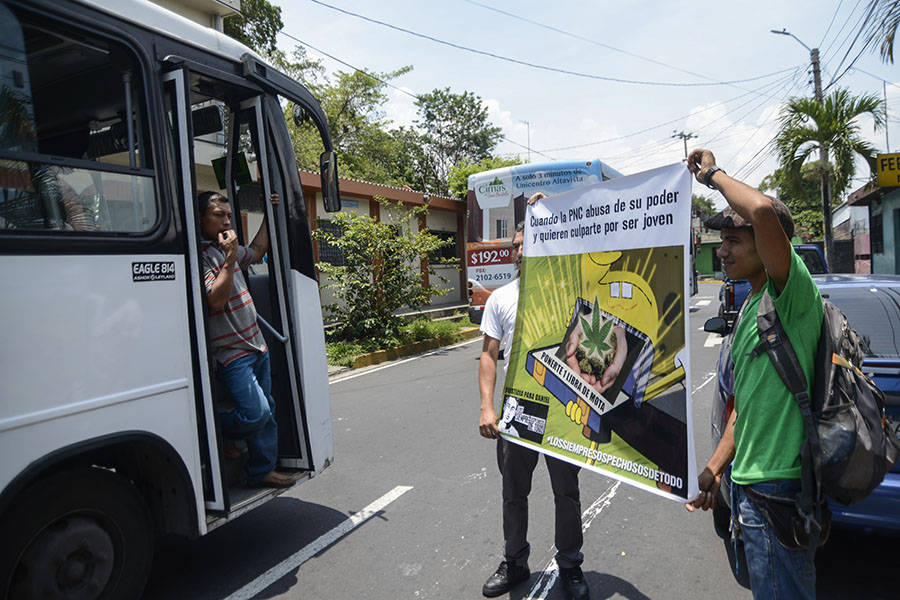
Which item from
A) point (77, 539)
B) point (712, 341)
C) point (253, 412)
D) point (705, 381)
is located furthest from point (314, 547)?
point (712, 341)

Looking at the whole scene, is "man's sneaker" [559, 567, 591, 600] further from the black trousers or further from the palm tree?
the palm tree

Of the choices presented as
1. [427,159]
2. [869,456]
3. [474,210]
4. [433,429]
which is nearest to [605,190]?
[869,456]

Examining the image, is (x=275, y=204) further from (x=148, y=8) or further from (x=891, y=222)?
(x=891, y=222)

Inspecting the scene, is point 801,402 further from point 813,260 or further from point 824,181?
point 824,181

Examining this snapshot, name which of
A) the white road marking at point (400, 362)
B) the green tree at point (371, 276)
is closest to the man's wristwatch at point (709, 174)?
the white road marking at point (400, 362)

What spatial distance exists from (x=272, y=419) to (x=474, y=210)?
8.38m

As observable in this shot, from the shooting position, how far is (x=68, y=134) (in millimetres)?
3332

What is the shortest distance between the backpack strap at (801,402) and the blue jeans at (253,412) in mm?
2644

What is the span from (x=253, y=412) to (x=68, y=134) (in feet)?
6.12

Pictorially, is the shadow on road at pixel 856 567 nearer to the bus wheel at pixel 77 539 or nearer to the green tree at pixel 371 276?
the bus wheel at pixel 77 539

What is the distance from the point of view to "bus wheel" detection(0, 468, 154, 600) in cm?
246

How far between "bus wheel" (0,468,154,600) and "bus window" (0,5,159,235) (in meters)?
1.14

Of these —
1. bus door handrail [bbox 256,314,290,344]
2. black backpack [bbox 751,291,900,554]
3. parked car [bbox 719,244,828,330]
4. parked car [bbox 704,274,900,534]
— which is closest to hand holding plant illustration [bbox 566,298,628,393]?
parked car [bbox 704,274,900,534]

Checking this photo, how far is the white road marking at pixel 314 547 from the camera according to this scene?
3309mm
